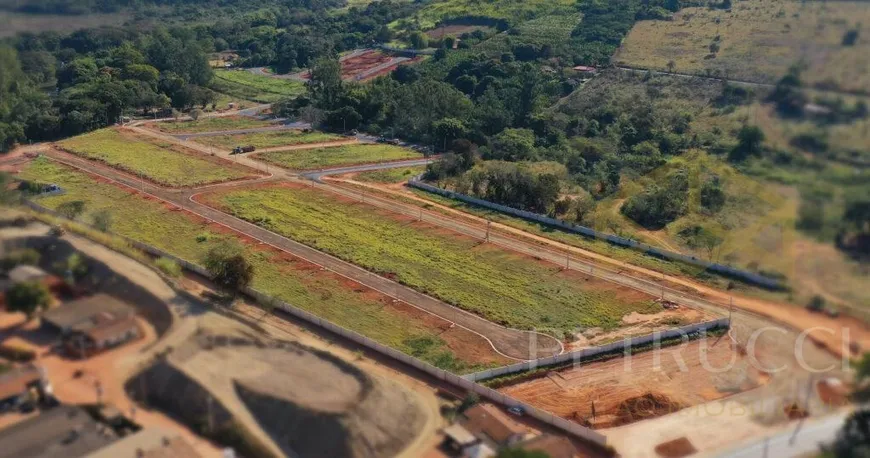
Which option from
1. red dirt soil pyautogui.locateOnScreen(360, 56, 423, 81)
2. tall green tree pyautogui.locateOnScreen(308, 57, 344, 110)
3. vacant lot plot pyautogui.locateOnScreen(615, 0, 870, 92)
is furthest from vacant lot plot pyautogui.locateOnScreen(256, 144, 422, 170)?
red dirt soil pyautogui.locateOnScreen(360, 56, 423, 81)

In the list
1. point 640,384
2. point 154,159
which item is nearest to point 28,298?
point 640,384

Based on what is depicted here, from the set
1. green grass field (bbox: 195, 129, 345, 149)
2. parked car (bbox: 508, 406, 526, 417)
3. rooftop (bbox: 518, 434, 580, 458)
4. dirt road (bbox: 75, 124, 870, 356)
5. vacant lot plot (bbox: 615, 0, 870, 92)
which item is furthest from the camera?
green grass field (bbox: 195, 129, 345, 149)

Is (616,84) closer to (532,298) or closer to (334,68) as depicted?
(334,68)

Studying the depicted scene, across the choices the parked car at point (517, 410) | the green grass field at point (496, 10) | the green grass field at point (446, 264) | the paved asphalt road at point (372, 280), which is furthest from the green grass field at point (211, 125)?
the parked car at point (517, 410)

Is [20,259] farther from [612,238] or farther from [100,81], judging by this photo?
[100,81]

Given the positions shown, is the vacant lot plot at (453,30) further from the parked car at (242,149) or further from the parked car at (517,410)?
the parked car at (517,410)

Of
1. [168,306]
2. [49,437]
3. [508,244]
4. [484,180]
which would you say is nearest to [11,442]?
[49,437]

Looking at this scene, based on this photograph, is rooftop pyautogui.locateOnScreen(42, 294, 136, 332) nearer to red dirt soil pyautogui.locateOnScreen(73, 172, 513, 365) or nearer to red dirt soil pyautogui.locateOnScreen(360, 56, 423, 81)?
red dirt soil pyautogui.locateOnScreen(73, 172, 513, 365)
